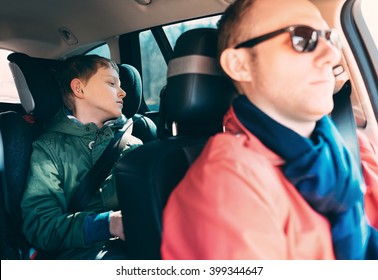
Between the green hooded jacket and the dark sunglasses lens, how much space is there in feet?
2.92

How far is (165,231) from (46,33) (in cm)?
228

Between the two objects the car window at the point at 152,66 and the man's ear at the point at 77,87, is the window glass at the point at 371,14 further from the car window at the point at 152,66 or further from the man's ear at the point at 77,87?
the car window at the point at 152,66

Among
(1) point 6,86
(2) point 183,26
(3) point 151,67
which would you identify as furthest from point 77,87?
(3) point 151,67

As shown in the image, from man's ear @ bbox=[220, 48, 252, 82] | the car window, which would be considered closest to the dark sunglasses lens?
man's ear @ bbox=[220, 48, 252, 82]

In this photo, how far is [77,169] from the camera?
1.56 metres

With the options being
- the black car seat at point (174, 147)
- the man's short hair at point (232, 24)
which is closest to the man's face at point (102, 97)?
the black car seat at point (174, 147)

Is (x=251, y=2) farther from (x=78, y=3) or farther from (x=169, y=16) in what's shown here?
(x=78, y=3)

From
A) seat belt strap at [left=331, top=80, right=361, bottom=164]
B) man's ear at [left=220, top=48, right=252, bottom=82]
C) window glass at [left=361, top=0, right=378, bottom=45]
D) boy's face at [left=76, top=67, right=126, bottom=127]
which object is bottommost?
seat belt strap at [left=331, top=80, right=361, bottom=164]

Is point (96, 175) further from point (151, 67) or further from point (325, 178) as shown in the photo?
point (151, 67)

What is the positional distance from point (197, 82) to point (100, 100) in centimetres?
68

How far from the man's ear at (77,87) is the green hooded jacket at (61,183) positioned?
0.12 meters

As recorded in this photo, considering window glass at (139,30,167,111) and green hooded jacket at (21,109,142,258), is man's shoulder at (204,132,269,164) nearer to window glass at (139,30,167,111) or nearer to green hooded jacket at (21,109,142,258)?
green hooded jacket at (21,109,142,258)

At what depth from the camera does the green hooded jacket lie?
1.36 m

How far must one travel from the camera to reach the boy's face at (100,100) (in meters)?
1.67
